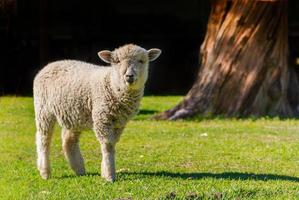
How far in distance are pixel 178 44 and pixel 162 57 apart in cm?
52

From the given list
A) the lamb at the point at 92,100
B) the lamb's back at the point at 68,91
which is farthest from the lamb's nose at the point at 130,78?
the lamb's back at the point at 68,91

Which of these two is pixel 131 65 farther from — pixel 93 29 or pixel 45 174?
pixel 93 29

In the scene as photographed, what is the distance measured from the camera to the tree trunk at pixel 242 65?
15734mm

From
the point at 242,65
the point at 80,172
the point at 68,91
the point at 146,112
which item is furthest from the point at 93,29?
the point at 68,91

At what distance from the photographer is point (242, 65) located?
627 inches

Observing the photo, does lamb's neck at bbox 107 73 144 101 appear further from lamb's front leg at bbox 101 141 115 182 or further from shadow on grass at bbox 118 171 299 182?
shadow on grass at bbox 118 171 299 182

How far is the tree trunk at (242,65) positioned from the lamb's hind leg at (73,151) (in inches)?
240

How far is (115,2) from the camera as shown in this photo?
22.1 m

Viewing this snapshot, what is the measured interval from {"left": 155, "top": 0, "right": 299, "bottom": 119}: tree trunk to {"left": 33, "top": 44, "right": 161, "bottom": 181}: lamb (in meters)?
6.21

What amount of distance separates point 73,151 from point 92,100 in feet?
2.63

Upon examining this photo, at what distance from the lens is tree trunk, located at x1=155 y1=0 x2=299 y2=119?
15734 millimetres

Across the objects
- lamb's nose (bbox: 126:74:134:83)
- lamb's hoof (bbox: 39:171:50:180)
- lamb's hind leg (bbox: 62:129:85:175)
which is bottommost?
lamb's hoof (bbox: 39:171:50:180)

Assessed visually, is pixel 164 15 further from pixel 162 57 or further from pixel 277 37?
pixel 277 37

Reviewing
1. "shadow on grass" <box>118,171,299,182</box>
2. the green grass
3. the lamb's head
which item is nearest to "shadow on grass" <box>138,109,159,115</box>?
the green grass
